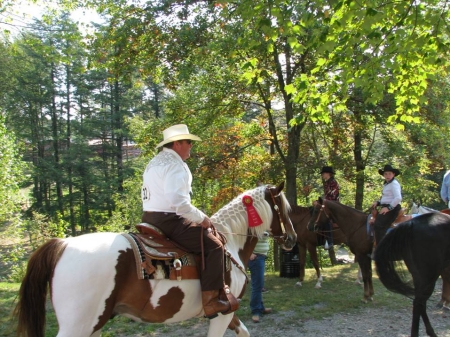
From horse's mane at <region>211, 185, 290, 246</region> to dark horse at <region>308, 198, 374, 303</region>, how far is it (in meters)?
4.27

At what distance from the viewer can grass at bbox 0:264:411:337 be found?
6.51 m

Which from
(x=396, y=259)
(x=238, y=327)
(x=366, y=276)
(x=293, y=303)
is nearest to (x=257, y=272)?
(x=293, y=303)

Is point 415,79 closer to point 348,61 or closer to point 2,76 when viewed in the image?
point 348,61

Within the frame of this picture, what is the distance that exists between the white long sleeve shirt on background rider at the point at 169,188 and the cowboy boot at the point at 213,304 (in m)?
0.73

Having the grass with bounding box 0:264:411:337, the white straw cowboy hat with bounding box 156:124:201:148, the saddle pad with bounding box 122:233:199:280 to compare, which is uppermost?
the white straw cowboy hat with bounding box 156:124:201:148

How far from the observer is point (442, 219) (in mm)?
5828

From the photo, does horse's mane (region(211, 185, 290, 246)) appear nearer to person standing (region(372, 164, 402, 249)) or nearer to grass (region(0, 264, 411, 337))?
grass (region(0, 264, 411, 337))

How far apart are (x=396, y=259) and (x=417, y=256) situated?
0.29 metres

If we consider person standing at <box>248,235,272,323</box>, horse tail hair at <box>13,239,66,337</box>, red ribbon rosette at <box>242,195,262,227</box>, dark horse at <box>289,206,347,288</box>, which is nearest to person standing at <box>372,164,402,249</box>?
dark horse at <box>289,206,347,288</box>

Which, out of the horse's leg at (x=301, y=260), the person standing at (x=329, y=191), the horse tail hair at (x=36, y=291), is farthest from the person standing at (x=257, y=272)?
the horse tail hair at (x=36, y=291)

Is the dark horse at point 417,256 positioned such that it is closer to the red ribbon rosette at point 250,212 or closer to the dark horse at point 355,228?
the red ribbon rosette at point 250,212

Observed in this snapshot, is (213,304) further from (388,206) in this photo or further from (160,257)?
(388,206)

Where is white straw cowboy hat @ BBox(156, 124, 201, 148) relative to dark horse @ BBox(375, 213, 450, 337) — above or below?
above

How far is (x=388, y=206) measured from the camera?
816cm
